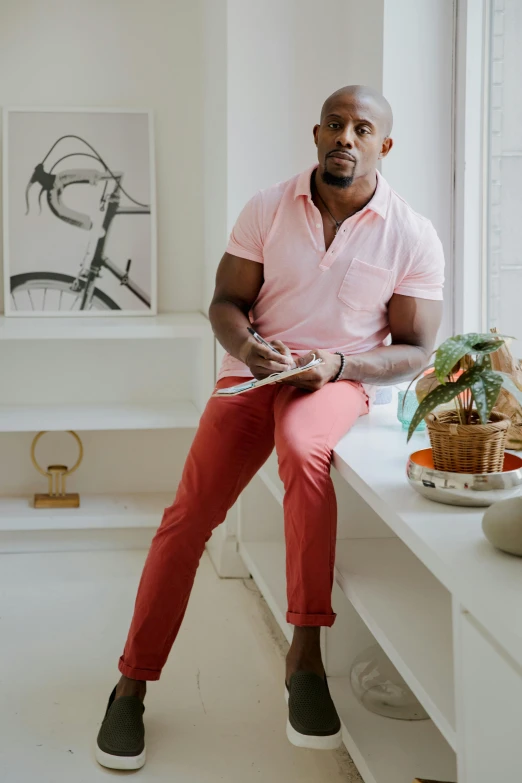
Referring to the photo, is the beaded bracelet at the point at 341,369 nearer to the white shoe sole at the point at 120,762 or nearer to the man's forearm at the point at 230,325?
the man's forearm at the point at 230,325

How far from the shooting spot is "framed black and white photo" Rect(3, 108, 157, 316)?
11.1 ft

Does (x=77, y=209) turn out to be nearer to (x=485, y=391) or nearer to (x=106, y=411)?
(x=106, y=411)

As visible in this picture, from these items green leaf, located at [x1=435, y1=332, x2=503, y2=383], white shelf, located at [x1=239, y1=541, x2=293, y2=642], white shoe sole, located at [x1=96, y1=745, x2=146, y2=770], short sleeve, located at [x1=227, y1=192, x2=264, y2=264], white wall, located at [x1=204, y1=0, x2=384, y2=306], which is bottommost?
white shoe sole, located at [x1=96, y1=745, x2=146, y2=770]

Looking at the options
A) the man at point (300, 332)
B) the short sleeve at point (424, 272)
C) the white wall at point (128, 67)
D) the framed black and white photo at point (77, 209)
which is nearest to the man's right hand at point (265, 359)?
the man at point (300, 332)

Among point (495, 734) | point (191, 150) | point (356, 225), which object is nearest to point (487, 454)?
point (495, 734)

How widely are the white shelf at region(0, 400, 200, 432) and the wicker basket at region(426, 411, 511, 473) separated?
1724 mm

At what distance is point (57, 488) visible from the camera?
3.44 meters

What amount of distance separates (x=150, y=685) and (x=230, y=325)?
37.5 inches

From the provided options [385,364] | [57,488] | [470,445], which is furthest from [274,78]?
[470,445]

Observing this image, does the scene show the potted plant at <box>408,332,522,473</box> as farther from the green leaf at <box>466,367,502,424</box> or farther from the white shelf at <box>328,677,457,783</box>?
the white shelf at <box>328,677,457,783</box>

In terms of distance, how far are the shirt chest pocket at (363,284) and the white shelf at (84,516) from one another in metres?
1.37

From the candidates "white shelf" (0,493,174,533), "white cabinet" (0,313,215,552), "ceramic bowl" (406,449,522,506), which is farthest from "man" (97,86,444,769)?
"white shelf" (0,493,174,533)

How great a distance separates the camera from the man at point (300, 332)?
2088mm

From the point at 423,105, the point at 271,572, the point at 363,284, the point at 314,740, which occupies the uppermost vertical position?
the point at 423,105
